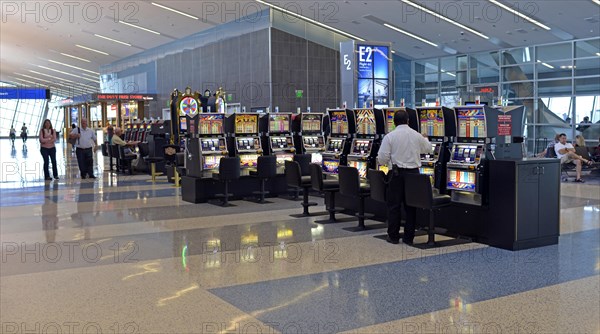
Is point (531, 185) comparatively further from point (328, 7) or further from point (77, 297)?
point (328, 7)

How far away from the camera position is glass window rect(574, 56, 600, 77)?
1984cm

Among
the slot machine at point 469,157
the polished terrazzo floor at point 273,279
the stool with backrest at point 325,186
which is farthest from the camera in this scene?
the stool with backrest at point 325,186

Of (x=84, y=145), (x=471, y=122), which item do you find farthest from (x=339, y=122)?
(x=84, y=145)

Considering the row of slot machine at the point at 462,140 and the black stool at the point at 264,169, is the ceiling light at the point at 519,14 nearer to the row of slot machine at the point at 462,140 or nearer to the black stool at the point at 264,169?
the black stool at the point at 264,169

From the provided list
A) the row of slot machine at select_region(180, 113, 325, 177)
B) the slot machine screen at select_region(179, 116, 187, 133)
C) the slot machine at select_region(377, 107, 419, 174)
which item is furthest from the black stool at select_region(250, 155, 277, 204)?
the slot machine screen at select_region(179, 116, 187, 133)

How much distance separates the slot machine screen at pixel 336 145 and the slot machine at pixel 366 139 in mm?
246

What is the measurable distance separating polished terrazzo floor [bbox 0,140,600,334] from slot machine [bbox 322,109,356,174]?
1248mm

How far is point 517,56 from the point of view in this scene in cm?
2219

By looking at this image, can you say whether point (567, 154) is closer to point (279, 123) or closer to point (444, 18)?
point (444, 18)

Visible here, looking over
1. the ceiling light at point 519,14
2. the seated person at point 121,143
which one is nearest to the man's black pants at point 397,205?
the ceiling light at point 519,14

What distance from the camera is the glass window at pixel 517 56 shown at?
2180 cm

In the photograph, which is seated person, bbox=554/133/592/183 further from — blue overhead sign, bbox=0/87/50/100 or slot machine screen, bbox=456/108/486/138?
blue overhead sign, bbox=0/87/50/100

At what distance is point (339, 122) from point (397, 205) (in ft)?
9.75

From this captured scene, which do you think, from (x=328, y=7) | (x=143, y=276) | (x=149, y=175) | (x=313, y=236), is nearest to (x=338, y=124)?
(x=313, y=236)
